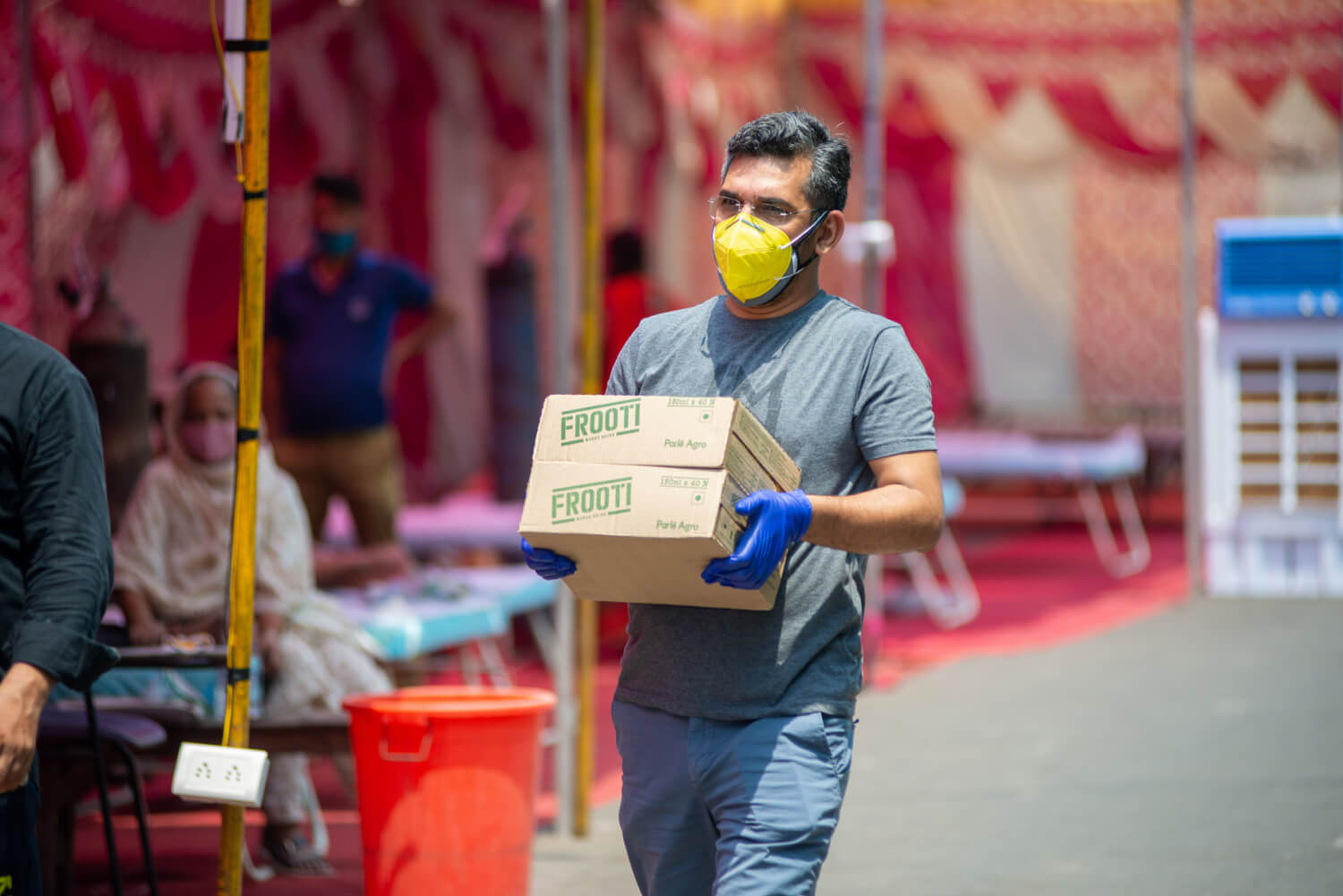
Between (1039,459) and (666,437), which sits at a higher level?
(666,437)

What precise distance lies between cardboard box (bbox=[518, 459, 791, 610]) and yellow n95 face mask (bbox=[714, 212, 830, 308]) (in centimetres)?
34

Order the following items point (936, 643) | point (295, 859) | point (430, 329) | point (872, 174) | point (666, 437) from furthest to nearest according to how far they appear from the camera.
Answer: point (936, 643)
point (872, 174)
point (430, 329)
point (295, 859)
point (666, 437)

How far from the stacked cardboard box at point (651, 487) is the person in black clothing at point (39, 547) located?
0.67m

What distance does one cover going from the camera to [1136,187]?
55.0 feet

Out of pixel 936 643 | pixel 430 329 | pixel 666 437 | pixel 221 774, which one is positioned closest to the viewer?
pixel 666 437

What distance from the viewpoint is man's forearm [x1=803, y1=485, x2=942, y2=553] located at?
2383mm

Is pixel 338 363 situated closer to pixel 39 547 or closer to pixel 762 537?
pixel 39 547

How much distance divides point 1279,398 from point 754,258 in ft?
26.5

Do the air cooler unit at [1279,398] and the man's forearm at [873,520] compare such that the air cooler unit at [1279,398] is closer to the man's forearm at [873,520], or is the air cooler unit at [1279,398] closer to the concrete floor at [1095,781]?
the concrete floor at [1095,781]

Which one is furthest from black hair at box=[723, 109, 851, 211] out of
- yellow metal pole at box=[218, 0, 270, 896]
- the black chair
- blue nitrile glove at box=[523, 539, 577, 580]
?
the black chair

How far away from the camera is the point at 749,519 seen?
2.38 meters

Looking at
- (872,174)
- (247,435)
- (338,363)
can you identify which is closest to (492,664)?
(338,363)

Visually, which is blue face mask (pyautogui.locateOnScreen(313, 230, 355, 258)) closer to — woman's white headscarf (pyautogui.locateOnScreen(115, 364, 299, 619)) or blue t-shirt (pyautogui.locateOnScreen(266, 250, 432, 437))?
blue t-shirt (pyautogui.locateOnScreen(266, 250, 432, 437))

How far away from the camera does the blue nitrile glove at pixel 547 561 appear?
2.51 metres
